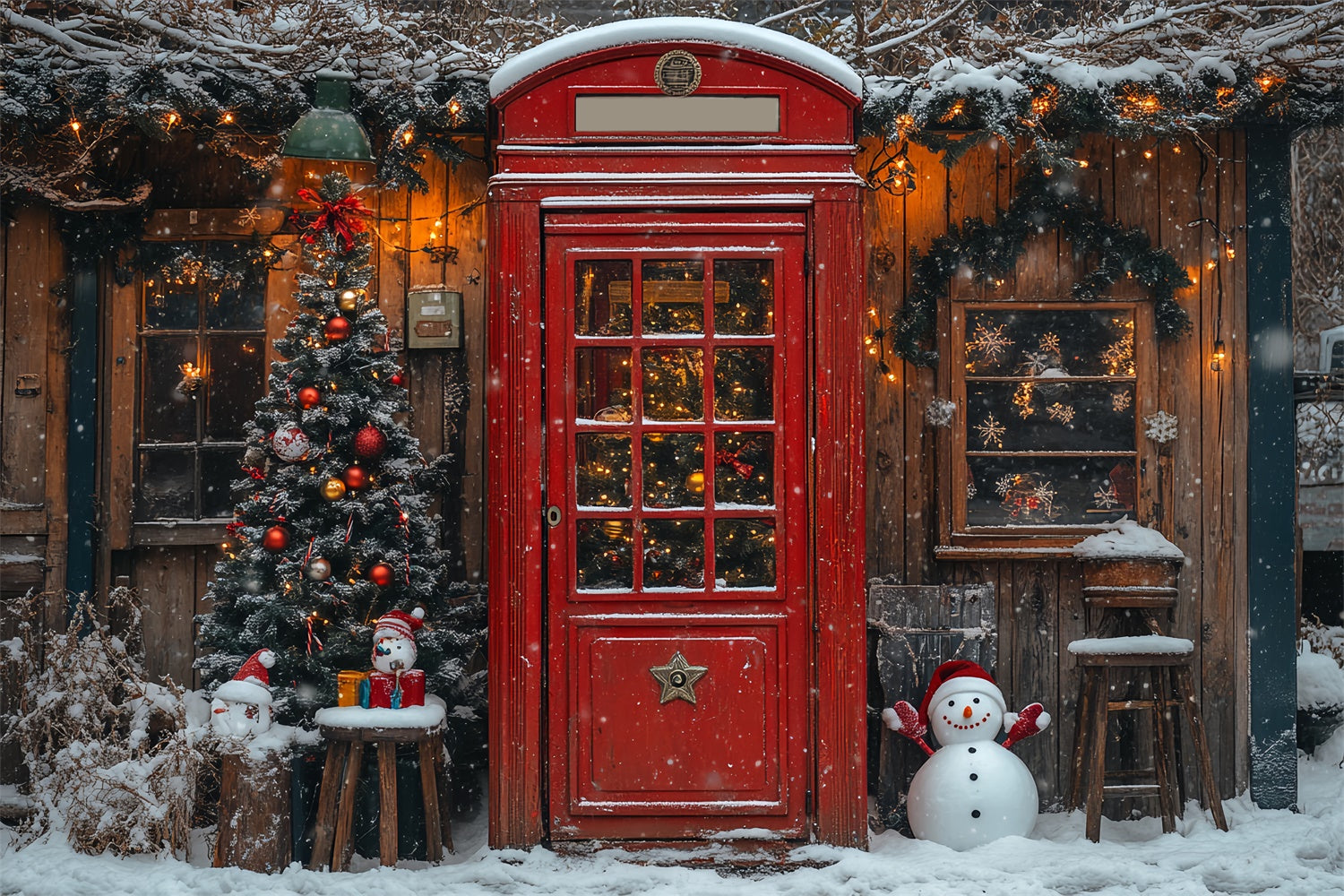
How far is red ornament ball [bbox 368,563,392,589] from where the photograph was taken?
4973mm

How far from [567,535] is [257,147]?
271 cm

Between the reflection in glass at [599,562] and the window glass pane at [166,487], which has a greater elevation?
the window glass pane at [166,487]

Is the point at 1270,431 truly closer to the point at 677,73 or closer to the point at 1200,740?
the point at 1200,740

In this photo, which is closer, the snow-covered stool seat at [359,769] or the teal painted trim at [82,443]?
the snow-covered stool seat at [359,769]

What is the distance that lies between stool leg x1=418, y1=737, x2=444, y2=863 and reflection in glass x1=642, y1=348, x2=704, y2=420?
1.73 metres

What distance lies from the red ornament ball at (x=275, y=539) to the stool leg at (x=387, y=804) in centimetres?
103

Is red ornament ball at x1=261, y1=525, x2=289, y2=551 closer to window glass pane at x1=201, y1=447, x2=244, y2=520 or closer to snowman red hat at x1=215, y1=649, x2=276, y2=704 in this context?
snowman red hat at x1=215, y1=649, x2=276, y2=704

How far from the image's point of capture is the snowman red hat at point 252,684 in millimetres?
4527

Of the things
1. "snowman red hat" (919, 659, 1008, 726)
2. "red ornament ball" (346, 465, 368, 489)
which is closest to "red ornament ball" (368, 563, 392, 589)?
"red ornament ball" (346, 465, 368, 489)

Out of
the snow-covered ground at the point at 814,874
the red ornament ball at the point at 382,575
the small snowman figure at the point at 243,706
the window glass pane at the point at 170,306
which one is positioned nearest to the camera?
the snow-covered ground at the point at 814,874

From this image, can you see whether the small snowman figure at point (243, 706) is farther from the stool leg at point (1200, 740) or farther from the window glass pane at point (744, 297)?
the stool leg at point (1200, 740)

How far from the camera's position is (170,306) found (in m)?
5.74

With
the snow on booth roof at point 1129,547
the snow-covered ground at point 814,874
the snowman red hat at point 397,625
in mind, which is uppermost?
the snow on booth roof at point 1129,547

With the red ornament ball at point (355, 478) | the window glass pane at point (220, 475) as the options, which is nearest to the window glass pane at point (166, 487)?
the window glass pane at point (220, 475)
